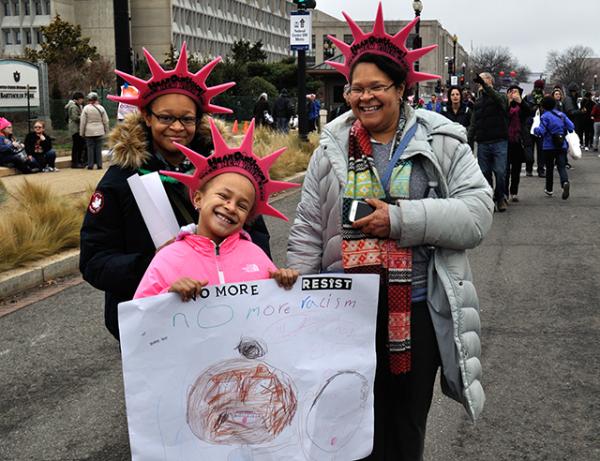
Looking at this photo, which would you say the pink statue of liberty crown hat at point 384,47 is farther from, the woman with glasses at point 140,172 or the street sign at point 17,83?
the street sign at point 17,83

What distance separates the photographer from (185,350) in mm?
2604

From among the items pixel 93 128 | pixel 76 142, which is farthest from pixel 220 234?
pixel 76 142

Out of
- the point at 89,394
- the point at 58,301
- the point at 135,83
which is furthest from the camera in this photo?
the point at 58,301

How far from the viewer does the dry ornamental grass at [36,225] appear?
843 cm

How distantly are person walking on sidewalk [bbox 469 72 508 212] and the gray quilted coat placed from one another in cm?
945

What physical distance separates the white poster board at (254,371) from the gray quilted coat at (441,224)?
278mm

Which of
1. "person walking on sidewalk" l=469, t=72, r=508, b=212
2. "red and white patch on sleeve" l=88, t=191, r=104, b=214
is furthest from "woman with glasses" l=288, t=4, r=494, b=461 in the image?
"person walking on sidewalk" l=469, t=72, r=508, b=212

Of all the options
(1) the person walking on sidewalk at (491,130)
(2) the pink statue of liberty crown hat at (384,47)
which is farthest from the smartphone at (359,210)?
(1) the person walking on sidewalk at (491,130)

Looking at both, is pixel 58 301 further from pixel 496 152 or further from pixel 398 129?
pixel 496 152

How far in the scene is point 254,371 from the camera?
268 centimetres

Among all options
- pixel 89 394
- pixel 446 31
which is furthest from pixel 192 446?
pixel 446 31

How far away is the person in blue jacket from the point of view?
14.0 metres

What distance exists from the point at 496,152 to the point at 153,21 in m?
86.5

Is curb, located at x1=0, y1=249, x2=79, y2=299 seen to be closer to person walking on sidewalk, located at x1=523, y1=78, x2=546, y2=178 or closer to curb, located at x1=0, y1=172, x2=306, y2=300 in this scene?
curb, located at x1=0, y1=172, x2=306, y2=300
